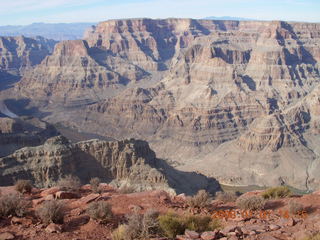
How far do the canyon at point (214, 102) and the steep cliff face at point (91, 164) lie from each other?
3141 millimetres

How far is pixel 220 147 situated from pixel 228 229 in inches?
2846

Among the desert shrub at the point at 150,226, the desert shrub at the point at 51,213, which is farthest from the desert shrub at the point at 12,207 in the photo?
the desert shrub at the point at 150,226

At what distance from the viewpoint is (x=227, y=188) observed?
6600cm

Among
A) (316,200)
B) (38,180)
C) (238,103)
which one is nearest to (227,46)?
(238,103)

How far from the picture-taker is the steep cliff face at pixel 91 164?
42000mm

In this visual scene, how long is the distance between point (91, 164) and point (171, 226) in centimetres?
3211

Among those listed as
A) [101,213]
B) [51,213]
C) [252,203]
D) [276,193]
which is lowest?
[276,193]

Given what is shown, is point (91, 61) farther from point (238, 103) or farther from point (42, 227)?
point (42, 227)

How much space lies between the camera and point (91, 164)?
46.3 meters

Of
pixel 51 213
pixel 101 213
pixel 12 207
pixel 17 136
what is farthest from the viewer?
pixel 17 136

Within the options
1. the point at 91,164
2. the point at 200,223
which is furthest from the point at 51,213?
the point at 91,164

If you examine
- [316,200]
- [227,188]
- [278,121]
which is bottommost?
[227,188]

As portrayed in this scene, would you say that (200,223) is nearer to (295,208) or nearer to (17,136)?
(295,208)

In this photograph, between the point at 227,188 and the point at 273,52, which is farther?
the point at 273,52
